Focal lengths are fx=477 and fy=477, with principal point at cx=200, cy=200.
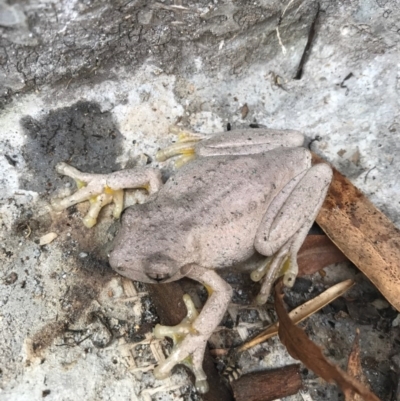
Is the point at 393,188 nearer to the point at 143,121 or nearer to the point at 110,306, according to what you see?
the point at 143,121

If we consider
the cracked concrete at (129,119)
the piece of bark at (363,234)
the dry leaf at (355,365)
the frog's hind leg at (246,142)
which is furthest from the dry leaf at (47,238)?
the dry leaf at (355,365)

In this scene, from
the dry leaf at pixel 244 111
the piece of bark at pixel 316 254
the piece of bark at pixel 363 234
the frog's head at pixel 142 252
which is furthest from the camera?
the dry leaf at pixel 244 111

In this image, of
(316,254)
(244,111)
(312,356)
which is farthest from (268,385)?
(244,111)

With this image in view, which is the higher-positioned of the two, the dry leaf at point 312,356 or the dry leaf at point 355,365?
the dry leaf at point 312,356

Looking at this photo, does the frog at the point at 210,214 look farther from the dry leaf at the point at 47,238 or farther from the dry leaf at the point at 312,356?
the dry leaf at the point at 312,356

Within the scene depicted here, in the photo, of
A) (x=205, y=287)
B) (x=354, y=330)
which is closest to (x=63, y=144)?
(x=205, y=287)

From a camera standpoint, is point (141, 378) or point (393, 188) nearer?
point (141, 378)
